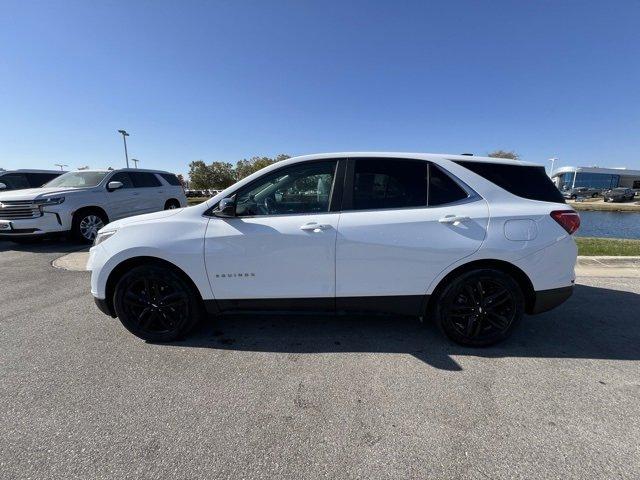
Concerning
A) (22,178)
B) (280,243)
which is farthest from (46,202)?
(280,243)

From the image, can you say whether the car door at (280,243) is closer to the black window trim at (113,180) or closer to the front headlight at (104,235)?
the front headlight at (104,235)

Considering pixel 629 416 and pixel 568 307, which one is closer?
pixel 629 416

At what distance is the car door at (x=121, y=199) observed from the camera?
8.11 metres

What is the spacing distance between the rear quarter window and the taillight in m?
0.18

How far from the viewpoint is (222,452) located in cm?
187

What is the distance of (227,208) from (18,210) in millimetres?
7211

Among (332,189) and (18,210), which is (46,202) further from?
(332,189)

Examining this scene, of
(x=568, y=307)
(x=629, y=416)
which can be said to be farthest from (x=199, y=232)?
(x=568, y=307)

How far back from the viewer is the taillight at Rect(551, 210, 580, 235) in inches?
109

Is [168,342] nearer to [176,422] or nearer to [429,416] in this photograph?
[176,422]

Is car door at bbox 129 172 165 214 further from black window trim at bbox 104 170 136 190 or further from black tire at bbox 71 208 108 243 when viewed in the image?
black tire at bbox 71 208 108 243

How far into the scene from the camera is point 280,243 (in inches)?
110

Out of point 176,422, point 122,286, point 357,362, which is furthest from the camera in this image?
point 122,286

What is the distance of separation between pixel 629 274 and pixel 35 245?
1256 cm
